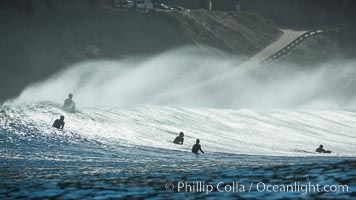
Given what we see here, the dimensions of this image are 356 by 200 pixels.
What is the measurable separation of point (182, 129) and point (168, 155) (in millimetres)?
11705

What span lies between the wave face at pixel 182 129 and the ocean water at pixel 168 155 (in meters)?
0.06

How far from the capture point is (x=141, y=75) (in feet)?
256

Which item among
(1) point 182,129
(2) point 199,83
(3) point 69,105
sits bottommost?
(1) point 182,129

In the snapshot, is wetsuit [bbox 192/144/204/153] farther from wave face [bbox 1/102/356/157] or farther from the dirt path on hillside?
the dirt path on hillside

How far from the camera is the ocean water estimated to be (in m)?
26.2

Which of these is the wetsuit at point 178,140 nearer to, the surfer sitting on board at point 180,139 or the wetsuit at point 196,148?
the surfer sitting on board at point 180,139

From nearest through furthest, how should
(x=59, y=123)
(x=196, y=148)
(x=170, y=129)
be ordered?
1. (x=196, y=148)
2. (x=59, y=123)
3. (x=170, y=129)

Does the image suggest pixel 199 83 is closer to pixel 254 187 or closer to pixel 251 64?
pixel 251 64

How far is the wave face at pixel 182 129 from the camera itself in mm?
41531

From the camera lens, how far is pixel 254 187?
87.3 ft

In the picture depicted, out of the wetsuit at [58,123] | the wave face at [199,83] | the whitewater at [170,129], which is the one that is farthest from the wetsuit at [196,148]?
the wave face at [199,83]

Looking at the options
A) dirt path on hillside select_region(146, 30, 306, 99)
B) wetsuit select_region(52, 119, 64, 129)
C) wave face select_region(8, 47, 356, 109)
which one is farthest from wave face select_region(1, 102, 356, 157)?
dirt path on hillside select_region(146, 30, 306, 99)

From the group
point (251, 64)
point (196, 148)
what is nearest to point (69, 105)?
point (196, 148)

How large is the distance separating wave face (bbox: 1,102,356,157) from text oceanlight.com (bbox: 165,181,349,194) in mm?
11219
